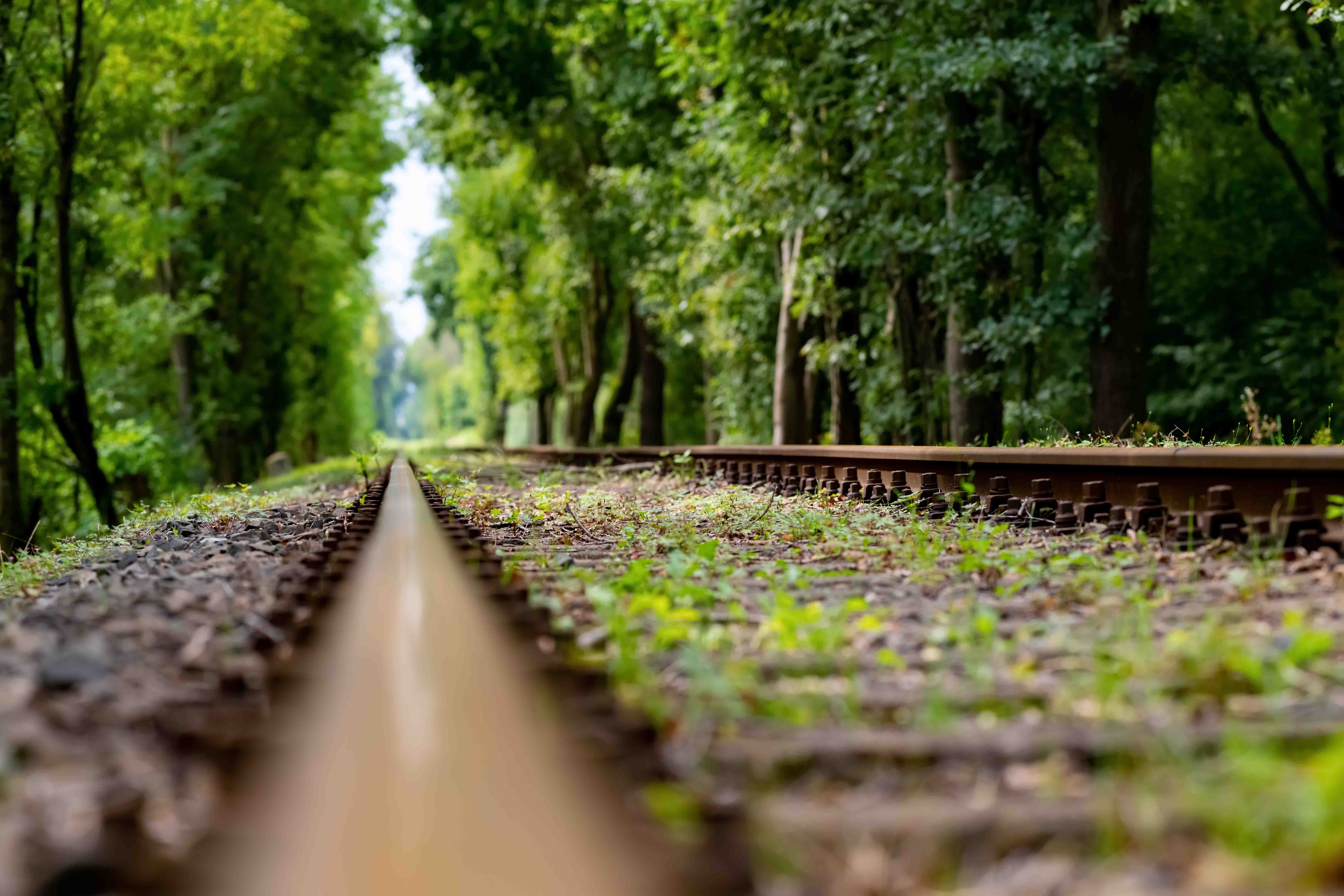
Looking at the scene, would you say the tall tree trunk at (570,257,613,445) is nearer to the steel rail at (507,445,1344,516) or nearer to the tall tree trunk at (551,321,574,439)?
the tall tree trunk at (551,321,574,439)

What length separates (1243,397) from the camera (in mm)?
17922

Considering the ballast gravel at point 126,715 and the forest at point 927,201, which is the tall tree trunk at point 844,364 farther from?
the ballast gravel at point 126,715

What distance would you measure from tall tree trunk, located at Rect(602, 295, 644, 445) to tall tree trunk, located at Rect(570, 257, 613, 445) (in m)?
0.53

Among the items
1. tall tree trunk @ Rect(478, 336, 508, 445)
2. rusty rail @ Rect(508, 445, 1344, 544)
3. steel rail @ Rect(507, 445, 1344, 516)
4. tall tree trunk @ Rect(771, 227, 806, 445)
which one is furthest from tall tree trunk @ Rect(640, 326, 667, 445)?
tall tree trunk @ Rect(478, 336, 508, 445)

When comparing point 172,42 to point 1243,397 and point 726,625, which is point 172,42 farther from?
point 726,625

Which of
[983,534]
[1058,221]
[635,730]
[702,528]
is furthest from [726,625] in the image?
[1058,221]

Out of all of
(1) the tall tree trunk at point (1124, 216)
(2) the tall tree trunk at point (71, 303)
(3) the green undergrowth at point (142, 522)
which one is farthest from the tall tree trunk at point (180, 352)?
(1) the tall tree trunk at point (1124, 216)

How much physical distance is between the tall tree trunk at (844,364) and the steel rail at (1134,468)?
22.6 ft

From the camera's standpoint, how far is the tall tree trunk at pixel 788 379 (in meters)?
17.8

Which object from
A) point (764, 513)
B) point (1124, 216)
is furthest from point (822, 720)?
point (1124, 216)

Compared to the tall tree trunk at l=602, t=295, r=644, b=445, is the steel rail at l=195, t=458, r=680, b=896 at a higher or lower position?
lower

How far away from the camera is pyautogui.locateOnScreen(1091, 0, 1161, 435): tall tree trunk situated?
1270 centimetres

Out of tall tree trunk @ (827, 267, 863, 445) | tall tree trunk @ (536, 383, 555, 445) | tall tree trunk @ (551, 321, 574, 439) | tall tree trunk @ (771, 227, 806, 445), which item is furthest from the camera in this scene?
tall tree trunk @ (536, 383, 555, 445)

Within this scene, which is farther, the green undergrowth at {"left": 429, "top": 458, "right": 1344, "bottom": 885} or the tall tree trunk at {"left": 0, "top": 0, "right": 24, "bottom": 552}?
the tall tree trunk at {"left": 0, "top": 0, "right": 24, "bottom": 552}
